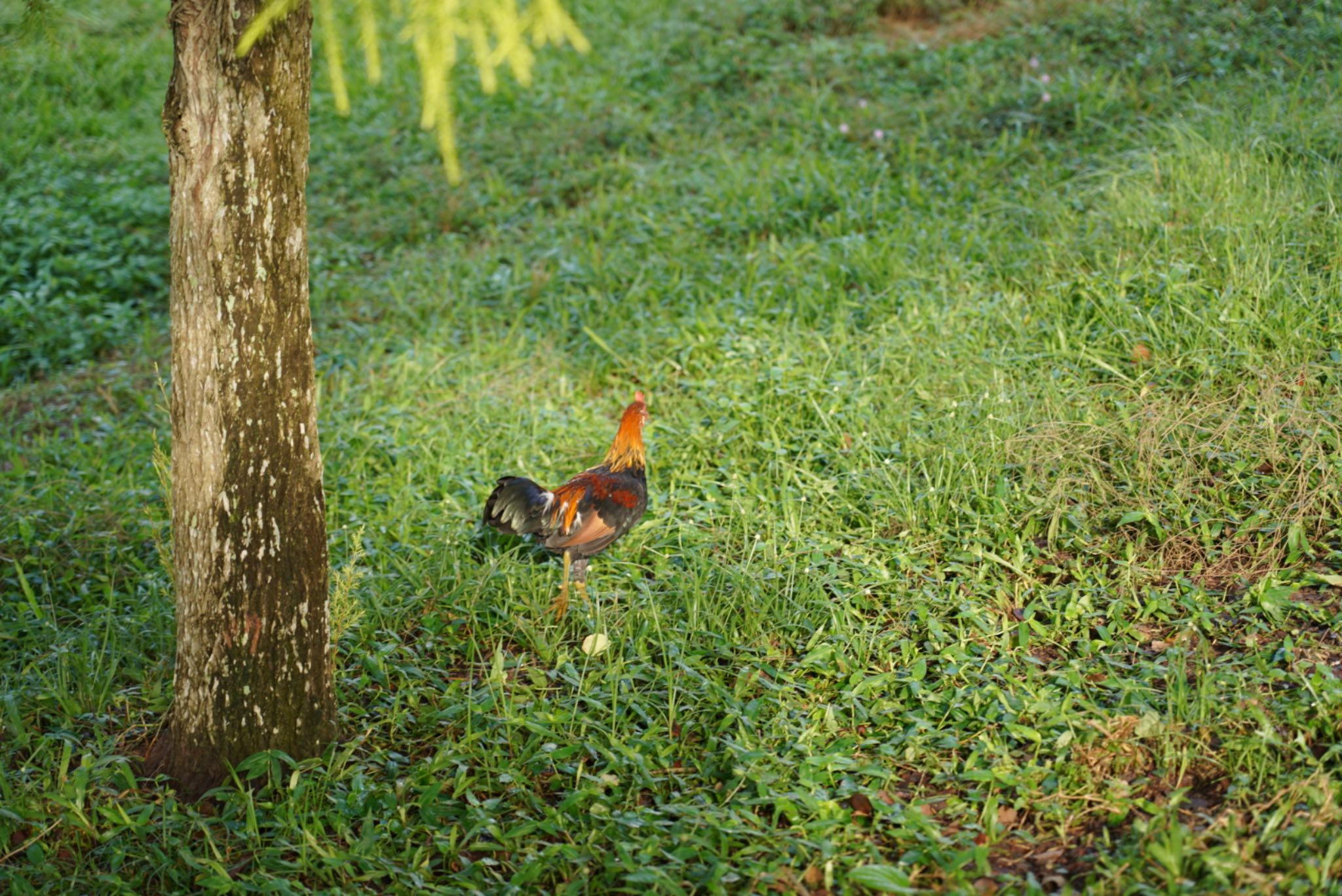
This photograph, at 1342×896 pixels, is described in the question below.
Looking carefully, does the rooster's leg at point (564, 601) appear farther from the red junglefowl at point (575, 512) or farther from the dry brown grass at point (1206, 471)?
the dry brown grass at point (1206, 471)

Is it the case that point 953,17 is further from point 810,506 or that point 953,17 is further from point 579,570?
point 579,570

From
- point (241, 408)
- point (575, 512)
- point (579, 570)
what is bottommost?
point (579, 570)

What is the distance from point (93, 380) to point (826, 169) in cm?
465

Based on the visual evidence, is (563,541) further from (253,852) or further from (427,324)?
(427,324)

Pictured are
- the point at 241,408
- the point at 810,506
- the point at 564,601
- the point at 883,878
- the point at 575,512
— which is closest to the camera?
the point at 883,878

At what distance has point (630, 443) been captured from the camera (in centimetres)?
432

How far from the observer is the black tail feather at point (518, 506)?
4.10m

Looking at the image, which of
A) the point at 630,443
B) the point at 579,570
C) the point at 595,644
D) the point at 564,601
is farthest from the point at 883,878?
the point at 630,443

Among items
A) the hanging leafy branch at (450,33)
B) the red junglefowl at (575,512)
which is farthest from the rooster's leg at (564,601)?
the hanging leafy branch at (450,33)

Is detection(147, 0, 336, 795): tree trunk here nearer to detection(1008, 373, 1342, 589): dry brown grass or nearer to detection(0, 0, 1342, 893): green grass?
detection(0, 0, 1342, 893): green grass

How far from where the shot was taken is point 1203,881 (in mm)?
2568

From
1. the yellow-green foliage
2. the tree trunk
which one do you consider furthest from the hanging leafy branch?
the yellow-green foliage

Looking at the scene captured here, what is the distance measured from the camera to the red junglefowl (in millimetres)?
4031

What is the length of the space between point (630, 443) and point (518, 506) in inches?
20.2
